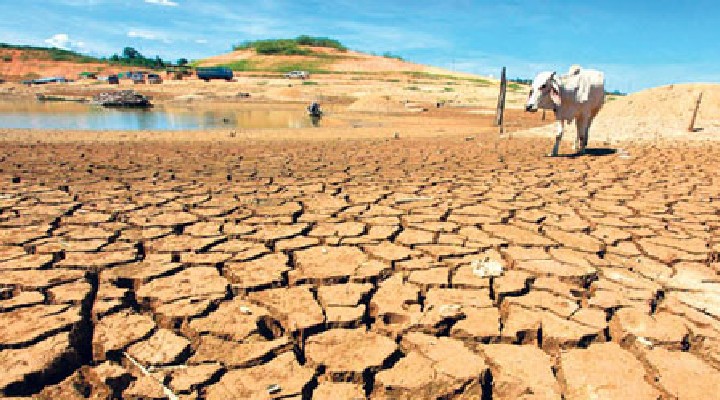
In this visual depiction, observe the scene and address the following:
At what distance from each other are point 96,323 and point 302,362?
924 millimetres

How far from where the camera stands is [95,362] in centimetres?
158

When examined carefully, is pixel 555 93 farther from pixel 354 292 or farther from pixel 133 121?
pixel 133 121

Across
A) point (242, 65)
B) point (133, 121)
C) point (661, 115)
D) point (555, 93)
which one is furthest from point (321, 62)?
point (555, 93)

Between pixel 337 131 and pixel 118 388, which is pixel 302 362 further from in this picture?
pixel 337 131

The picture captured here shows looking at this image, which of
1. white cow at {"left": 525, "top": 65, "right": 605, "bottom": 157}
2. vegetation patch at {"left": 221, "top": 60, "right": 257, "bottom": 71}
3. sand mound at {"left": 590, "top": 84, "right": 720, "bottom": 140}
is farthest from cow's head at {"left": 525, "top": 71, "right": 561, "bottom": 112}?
vegetation patch at {"left": 221, "top": 60, "right": 257, "bottom": 71}

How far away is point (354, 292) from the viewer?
7.00 ft

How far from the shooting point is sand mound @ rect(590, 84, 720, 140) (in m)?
9.58

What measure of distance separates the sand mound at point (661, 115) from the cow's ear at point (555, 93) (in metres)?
4.43

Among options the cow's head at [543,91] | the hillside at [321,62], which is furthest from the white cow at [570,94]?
the hillside at [321,62]

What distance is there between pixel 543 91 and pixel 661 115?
27.8 feet

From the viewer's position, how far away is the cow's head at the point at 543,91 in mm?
5596

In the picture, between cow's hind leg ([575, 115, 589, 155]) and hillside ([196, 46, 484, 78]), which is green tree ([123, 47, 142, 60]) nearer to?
hillside ([196, 46, 484, 78])

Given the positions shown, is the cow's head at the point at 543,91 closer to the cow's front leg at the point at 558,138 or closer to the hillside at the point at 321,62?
the cow's front leg at the point at 558,138

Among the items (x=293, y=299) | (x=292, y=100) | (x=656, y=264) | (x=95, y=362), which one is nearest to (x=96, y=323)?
(x=95, y=362)
